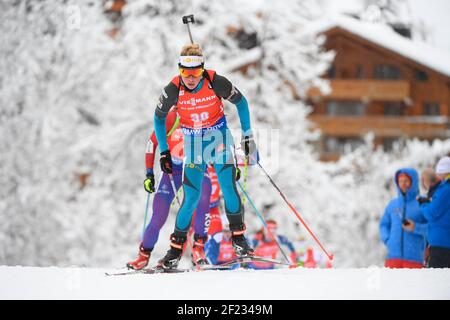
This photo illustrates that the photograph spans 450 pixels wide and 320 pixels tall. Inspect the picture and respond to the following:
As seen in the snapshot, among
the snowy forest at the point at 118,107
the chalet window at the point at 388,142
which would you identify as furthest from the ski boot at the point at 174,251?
the chalet window at the point at 388,142

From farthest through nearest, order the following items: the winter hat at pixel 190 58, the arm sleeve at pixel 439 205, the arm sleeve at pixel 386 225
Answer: the arm sleeve at pixel 386 225, the arm sleeve at pixel 439 205, the winter hat at pixel 190 58

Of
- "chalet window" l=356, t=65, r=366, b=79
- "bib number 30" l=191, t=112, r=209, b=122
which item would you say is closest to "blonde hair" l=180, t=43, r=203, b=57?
"bib number 30" l=191, t=112, r=209, b=122

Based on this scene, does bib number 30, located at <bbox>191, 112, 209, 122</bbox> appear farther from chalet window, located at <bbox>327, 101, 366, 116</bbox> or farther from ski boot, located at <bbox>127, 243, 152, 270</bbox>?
chalet window, located at <bbox>327, 101, 366, 116</bbox>

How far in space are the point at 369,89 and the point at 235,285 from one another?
30.0m

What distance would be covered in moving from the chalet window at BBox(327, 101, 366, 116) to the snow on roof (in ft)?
11.5

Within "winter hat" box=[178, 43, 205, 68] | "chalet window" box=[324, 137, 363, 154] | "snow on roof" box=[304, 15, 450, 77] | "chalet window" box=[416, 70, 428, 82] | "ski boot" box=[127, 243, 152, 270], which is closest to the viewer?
"winter hat" box=[178, 43, 205, 68]

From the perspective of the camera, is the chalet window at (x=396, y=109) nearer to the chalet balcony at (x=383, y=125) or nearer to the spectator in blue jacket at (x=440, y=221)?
the chalet balcony at (x=383, y=125)

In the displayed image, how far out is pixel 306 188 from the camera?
17938mm

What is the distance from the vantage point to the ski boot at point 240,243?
6070 millimetres

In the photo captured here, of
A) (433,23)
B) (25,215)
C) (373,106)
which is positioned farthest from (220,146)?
(373,106)

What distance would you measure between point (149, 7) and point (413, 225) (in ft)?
39.5

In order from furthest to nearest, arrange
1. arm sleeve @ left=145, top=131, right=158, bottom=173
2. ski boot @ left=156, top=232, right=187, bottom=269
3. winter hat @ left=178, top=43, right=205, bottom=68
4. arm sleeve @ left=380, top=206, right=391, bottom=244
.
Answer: arm sleeve @ left=380, top=206, right=391, bottom=244, arm sleeve @ left=145, top=131, right=158, bottom=173, ski boot @ left=156, top=232, right=187, bottom=269, winter hat @ left=178, top=43, right=205, bottom=68

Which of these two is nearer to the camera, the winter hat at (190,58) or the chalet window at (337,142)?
the winter hat at (190,58)

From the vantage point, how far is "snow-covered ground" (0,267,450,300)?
4.59 metres
